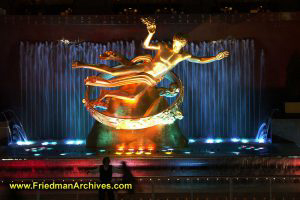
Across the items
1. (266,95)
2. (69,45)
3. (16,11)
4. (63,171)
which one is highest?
(16,11)

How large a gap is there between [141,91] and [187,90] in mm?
5046

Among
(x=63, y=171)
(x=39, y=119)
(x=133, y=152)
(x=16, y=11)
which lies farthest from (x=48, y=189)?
(x=16, y=11)

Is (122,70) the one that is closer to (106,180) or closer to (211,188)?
(211,188)

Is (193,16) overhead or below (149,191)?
overhead

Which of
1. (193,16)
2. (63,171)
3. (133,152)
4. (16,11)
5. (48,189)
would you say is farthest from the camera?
(16,11)

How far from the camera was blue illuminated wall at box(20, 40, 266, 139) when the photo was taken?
16.6m

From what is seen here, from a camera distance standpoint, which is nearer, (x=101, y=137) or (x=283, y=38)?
(x=101, y=137)

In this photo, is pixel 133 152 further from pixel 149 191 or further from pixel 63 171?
pixel 149 191

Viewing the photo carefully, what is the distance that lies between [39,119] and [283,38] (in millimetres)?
8132

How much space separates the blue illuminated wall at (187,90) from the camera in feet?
54.4

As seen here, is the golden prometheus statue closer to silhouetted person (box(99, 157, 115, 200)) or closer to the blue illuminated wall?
silhouetted person (box(99, 157, 115, 200))

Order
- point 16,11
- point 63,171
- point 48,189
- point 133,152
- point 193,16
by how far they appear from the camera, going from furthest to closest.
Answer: point 16,11, point 193,16, point 133,152, point 63,171, point 48,189

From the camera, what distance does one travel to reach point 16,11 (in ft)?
63.7

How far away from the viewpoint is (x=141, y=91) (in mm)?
11836
